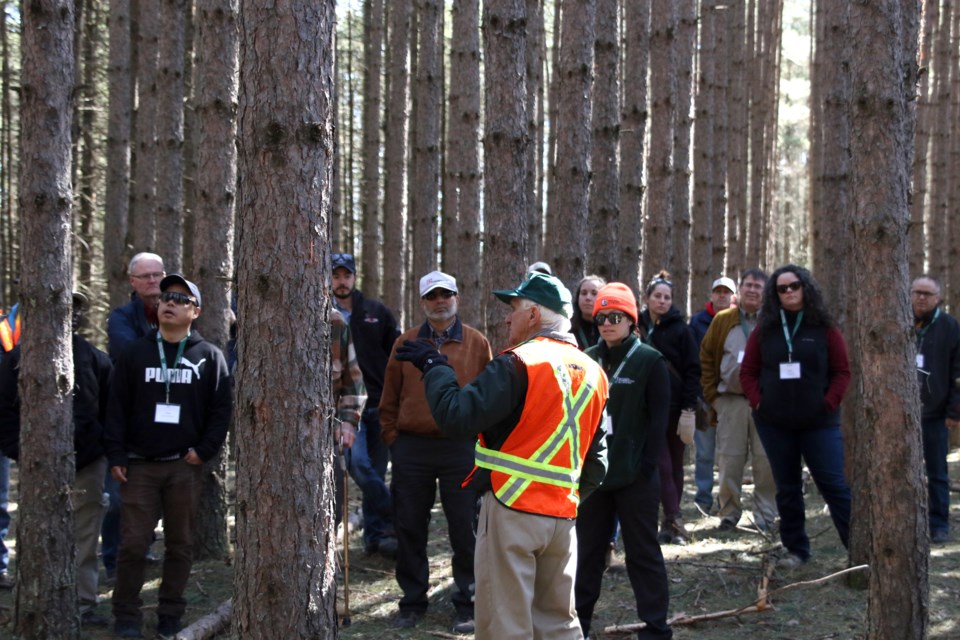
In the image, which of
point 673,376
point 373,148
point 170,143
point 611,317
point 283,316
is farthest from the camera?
point 373,148

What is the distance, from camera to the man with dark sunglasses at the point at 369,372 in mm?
7910

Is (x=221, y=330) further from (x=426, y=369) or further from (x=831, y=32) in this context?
(x=831, y=32)

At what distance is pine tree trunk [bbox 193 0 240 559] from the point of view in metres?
7.52

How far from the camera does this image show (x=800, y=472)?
23.9ft

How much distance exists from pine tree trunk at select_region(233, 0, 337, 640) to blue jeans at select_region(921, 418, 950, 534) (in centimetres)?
604

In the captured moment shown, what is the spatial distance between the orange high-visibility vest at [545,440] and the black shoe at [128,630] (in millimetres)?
2926

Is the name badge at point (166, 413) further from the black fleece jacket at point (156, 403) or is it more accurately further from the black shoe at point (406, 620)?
the black shoe at point (406, 620)

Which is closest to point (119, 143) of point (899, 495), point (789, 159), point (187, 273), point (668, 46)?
point (187, 273)

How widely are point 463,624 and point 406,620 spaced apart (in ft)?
1.24

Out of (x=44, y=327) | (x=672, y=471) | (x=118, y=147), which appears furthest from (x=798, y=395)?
(x=118, y=147)

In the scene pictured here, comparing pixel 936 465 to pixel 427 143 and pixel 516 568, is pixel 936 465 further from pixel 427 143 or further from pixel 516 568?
pixel 427 143

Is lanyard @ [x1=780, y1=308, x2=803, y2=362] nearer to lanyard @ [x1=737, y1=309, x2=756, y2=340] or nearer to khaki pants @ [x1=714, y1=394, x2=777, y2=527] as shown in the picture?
lanyard @ [x1=737, y1=309, x2=756, y2=340]

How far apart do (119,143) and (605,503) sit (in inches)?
359

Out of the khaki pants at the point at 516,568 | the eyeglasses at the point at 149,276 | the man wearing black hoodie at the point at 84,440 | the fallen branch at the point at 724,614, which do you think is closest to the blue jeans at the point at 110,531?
the man wearing black hoodie at the point at 84,440
